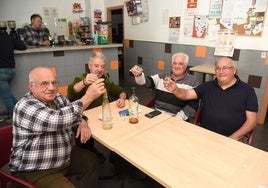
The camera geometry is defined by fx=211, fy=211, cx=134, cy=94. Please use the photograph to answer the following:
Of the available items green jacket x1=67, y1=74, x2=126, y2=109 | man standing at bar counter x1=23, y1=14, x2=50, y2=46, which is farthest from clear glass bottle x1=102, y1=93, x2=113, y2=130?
man standing at bar counter x1=23, y1=14, x2=50, y2=46

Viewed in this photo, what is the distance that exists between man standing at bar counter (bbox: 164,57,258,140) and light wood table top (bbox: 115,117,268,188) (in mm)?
440

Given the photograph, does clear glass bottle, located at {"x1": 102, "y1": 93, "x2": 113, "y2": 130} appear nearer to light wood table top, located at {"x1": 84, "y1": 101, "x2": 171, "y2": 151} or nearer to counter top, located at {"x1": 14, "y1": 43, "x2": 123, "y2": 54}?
light wood table top, located at {"x1": 84, "y1": 101, "x2": 171, "y2": 151}

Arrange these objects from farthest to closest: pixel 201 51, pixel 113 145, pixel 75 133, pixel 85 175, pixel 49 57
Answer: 1. pixel 201 51
2. pixel 49 57
3. pixel 75 133
4. pixel 85 175
5. pixel 113 145

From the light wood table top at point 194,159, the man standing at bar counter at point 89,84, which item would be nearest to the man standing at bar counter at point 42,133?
the light wood table top at point 194,159

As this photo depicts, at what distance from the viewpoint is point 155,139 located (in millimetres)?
1411

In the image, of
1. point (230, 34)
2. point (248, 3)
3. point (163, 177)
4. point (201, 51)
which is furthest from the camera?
point (201, 51)

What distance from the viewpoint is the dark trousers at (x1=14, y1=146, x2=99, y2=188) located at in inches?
51.4

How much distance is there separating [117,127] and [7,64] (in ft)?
7.69

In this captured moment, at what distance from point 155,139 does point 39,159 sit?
748mm

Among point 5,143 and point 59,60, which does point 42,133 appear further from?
point 59,60

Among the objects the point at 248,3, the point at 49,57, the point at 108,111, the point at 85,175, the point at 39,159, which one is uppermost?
the point at 248,3

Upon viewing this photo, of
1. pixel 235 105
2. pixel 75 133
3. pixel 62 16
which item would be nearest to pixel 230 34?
pixel 235 105

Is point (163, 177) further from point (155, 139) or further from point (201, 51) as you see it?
point (201, 51)

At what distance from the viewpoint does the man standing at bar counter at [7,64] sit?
2.96m
